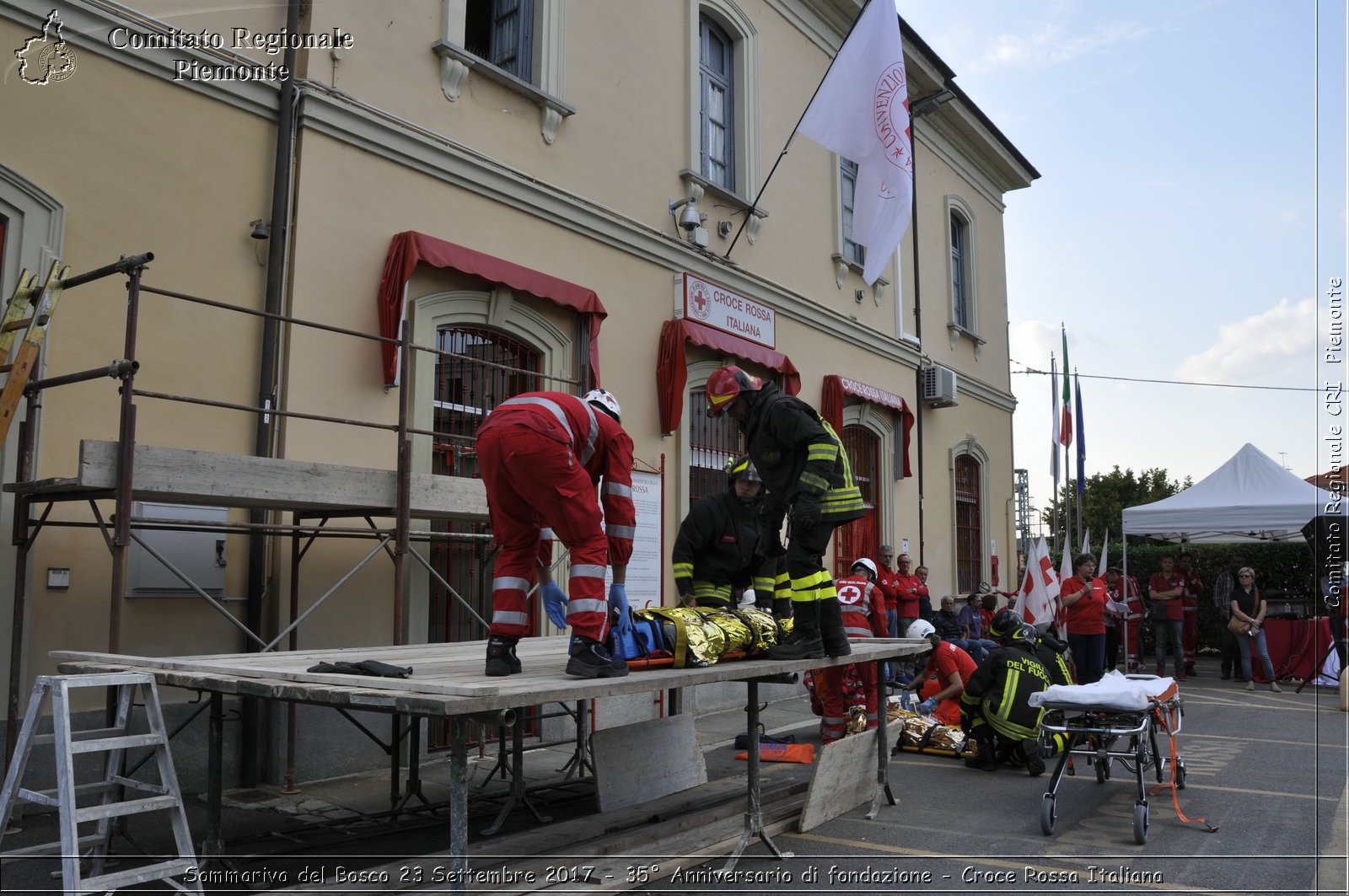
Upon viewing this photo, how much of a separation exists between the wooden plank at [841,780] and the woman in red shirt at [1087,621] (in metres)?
6.43

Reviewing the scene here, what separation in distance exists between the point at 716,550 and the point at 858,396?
845cm

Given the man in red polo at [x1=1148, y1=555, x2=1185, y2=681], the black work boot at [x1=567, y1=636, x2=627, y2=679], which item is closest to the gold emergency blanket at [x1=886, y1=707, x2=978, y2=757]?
the black work boot at [x1=567, y1=636, x2=627, y2=679]

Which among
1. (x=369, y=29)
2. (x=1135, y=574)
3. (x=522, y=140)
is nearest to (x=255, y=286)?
(x=369, y=29)

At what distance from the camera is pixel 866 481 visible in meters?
16.3

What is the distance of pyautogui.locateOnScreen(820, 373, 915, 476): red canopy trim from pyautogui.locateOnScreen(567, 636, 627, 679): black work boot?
32.4 feet

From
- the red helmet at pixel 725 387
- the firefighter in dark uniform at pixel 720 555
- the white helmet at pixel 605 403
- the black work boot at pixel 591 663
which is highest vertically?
the red helmet at pixel 725 387

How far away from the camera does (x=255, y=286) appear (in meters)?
7.78

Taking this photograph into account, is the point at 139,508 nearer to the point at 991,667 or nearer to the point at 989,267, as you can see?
the point at 991,667

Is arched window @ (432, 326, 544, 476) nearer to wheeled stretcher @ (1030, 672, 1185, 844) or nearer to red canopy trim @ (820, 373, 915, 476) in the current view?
wheeled stretcher @ (1030, 672, 1185, 844)

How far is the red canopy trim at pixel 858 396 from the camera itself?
14.8 m

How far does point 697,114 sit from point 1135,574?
16.3 meters

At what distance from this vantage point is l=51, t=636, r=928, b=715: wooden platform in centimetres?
385

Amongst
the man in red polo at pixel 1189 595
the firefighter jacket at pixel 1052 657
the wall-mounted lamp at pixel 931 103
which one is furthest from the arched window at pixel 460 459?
the man in red polo at pixel 1189 595

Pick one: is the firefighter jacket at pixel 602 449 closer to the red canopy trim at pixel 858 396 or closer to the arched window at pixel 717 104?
the arched window at pixel 717 104
